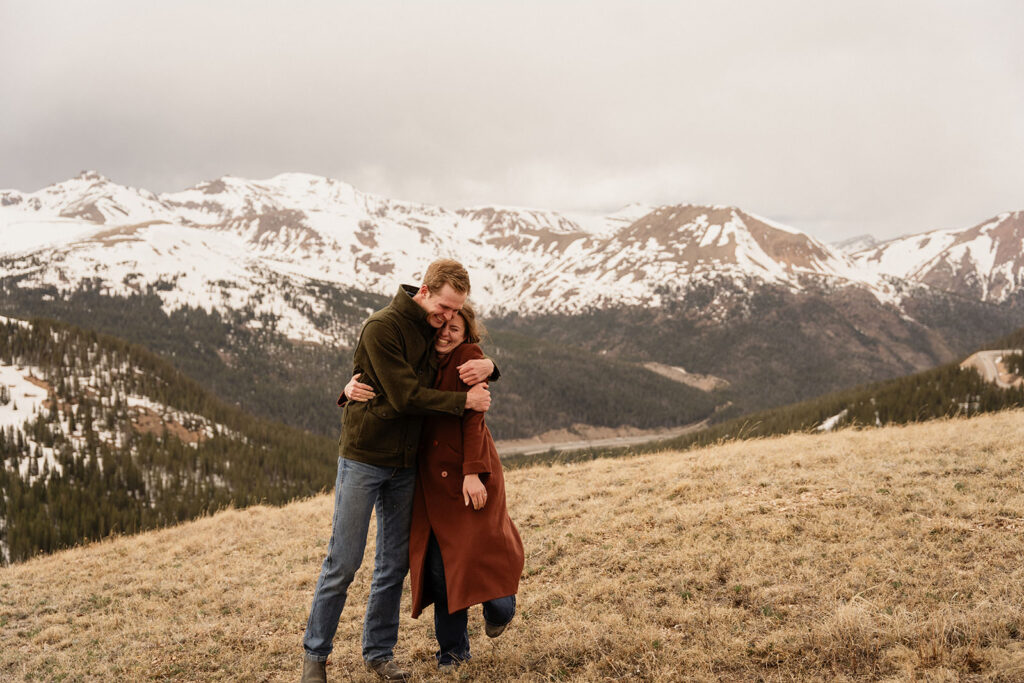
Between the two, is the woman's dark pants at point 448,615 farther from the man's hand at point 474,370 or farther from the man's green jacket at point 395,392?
the man's hand at point 474,370

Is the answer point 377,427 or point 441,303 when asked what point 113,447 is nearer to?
point 377,427

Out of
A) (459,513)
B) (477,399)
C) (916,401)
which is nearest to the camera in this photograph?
(477,399)

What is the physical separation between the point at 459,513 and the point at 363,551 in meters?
1.00

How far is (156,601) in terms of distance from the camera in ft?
31.9

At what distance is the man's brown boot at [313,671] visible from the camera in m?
5.62

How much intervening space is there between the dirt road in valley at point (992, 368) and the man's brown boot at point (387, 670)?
88055 mm

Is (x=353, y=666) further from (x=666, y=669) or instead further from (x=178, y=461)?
(x=178, y=461)

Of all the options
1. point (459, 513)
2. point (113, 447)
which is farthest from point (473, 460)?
point (113, 447)

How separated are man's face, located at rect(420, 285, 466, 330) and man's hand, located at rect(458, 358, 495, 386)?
18.7 inches

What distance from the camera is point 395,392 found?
516cm

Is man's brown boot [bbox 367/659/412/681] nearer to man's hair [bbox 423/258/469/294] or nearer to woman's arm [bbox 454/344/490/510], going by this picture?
woman's arm [bbox 454/344/490/510]

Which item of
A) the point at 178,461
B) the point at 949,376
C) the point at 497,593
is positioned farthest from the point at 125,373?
the point at 949,376

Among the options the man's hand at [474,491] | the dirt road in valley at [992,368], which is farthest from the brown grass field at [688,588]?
the dirt road in valley at [992,368]

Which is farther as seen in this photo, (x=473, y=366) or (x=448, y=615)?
(x=448, y=615)
